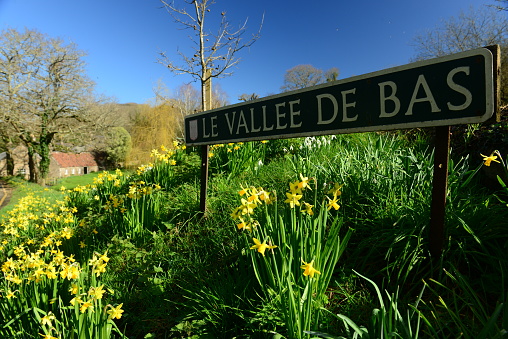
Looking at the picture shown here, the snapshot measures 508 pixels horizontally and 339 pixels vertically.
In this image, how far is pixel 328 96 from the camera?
1.76m

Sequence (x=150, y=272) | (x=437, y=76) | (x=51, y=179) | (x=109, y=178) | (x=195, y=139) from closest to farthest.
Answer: (x=437, y=76)
(x=150, y=272)
(x=195, y=139)
(x=109, y=178)
(x=51, y=179)

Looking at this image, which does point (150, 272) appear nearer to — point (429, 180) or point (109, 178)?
point (429, 180)

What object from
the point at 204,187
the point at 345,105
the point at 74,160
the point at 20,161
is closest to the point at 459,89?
the point at 345,105

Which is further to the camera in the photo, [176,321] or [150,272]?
[150,272]

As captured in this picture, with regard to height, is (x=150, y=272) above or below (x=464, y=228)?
below

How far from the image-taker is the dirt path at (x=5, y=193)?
15755mm

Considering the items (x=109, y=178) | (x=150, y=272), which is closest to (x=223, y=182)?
(x=150, y=272)

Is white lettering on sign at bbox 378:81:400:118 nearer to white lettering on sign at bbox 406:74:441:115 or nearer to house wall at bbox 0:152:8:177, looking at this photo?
white lettering on sign at bbox 406:74:441:115

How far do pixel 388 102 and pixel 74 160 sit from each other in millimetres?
36010

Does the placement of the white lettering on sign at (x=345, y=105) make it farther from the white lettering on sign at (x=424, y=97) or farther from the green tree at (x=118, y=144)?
the green tree at (x=118, y=144)

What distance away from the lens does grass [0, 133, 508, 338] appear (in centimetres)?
127

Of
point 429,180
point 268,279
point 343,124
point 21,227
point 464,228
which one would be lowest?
point 21,227

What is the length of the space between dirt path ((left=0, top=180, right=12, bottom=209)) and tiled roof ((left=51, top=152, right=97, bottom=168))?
7.34m

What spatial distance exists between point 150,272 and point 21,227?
13.7 feet
